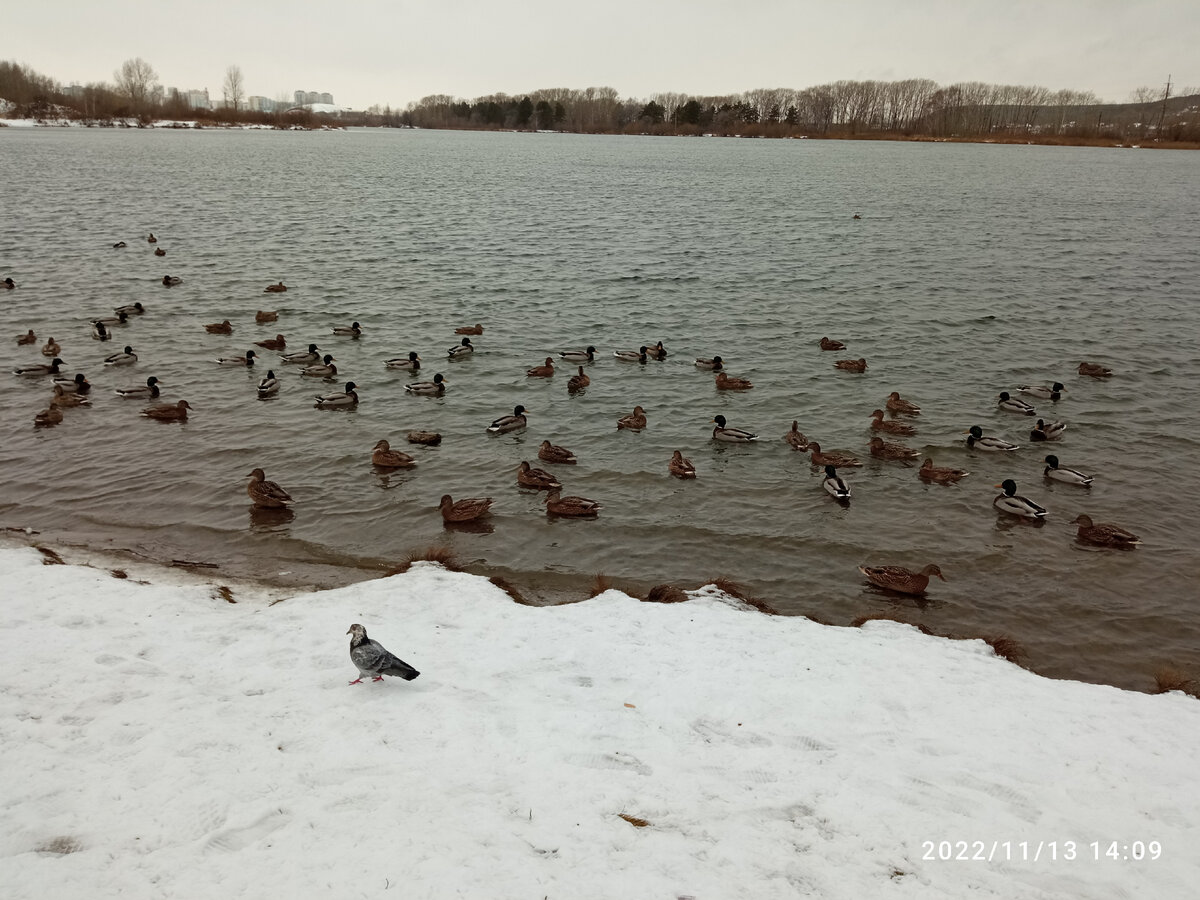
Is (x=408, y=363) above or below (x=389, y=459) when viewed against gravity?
above

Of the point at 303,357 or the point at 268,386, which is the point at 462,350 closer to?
Result: the point at 303,357

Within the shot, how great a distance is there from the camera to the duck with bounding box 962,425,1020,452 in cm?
1784

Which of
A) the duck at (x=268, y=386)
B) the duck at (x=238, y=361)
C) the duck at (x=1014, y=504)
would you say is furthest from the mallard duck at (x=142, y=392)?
the duck at (x=1014, y=504)

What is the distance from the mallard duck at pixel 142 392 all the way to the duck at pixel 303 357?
4.02 m

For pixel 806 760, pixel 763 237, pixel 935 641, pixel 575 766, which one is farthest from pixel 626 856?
pixel 763 237

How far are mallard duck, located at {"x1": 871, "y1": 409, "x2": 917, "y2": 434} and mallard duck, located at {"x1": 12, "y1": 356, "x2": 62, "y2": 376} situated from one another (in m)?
23.2

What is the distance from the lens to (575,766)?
7.17 m

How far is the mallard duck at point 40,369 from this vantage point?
2136cm

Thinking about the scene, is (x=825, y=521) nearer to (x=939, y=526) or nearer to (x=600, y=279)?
(x=939, y=526)

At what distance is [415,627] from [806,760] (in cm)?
529

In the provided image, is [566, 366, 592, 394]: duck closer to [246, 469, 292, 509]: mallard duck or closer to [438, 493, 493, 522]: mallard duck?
[438, 493, 493, 522]: mallard duck

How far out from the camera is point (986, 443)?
1795 cm

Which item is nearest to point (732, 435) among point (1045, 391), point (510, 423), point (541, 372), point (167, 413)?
point (510, 423)

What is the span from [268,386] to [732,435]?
1305 cm
